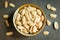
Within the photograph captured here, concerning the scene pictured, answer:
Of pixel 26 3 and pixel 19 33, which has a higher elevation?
pixel 26 3

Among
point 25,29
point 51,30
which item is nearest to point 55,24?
point 51,30

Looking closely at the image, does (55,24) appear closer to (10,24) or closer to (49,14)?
(49,14)

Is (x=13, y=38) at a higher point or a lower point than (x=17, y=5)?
lower

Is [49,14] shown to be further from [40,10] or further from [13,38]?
[13,38]

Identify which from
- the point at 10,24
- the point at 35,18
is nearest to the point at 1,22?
the point at 10,24

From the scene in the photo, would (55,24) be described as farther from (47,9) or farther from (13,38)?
(13,38)

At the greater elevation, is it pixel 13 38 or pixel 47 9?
pixel 47 9

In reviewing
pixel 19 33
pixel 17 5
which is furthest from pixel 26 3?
pixel 19 33
